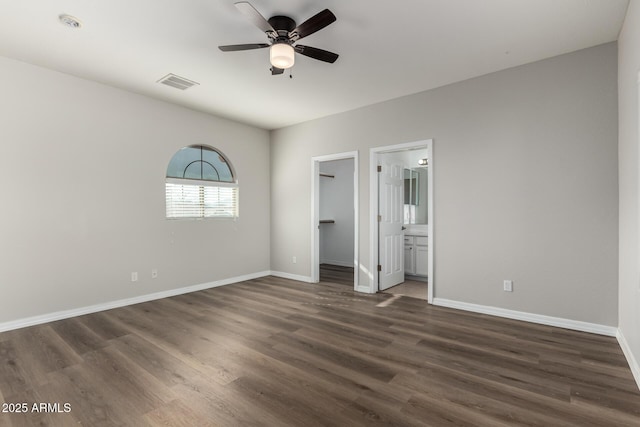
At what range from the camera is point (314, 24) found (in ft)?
7.73

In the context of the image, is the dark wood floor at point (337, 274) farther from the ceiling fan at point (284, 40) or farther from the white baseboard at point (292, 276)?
the ceiling fan at point (284, 40)

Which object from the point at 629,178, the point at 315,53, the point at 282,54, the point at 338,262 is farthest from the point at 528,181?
the point at 338,262

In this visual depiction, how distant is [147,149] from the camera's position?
438cm

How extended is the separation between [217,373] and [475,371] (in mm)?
1960

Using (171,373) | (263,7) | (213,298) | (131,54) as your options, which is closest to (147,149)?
(131,54)

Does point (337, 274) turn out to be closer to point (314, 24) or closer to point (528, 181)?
point (528, 181)

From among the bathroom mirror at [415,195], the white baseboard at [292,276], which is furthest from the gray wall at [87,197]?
the bathroom mirror at [415,195]

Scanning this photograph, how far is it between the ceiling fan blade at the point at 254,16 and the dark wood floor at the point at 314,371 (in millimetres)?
2609

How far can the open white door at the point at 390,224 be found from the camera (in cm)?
486

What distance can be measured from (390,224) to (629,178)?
2.92 metres

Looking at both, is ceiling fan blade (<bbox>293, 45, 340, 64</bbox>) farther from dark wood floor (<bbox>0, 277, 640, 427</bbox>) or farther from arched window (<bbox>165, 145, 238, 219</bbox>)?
arched window (<bbox>165, 145, 238, 219</bbox>)

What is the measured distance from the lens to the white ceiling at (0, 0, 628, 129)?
249cm

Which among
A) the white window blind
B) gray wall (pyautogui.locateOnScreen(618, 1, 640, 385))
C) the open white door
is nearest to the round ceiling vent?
the white window blind

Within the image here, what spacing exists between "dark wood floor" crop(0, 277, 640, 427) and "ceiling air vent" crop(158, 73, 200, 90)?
284cm
